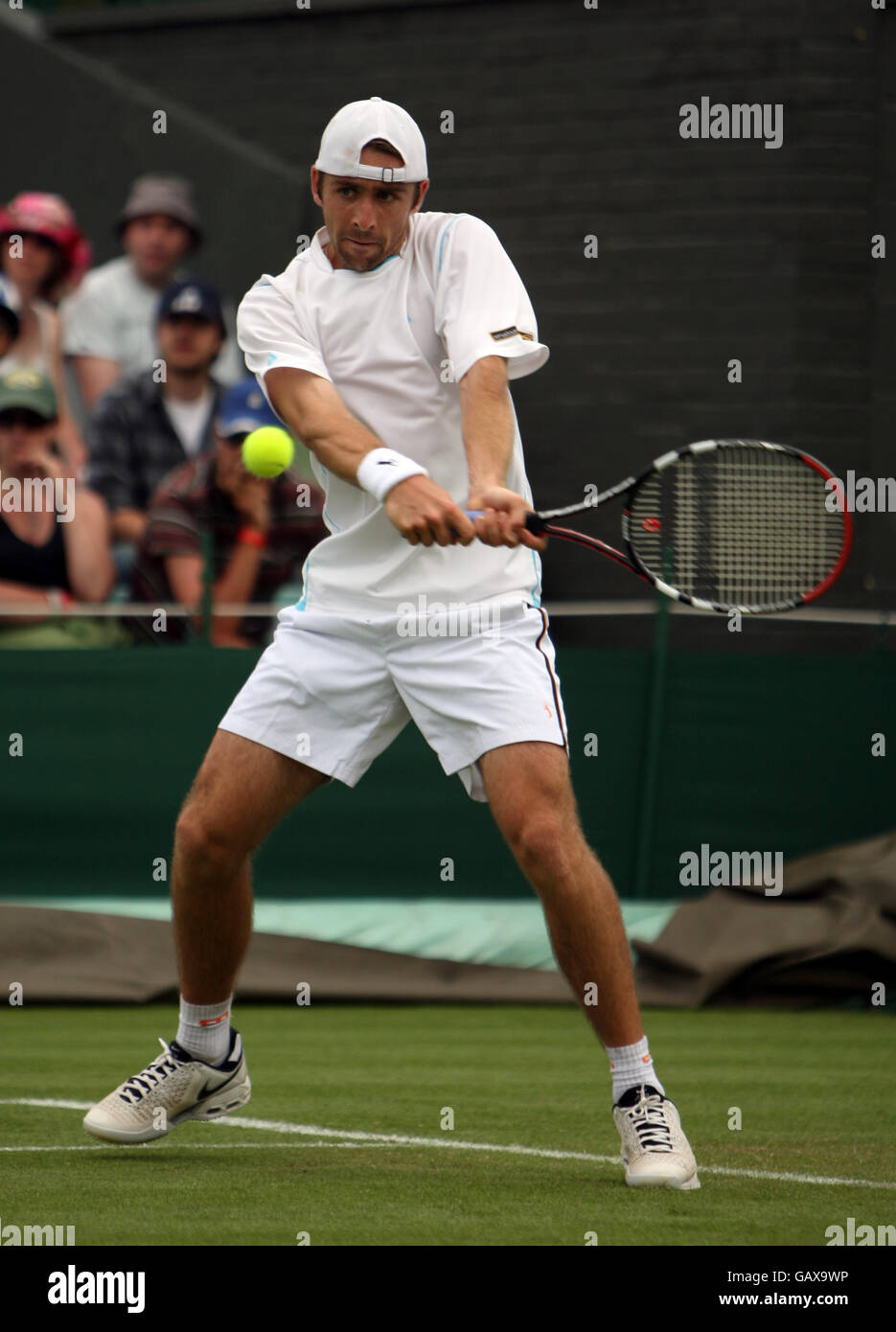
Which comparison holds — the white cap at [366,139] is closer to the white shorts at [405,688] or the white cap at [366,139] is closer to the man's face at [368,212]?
the man's face at [368,212]

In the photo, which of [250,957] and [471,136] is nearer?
[250,957]

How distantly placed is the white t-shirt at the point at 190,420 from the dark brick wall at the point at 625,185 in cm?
269

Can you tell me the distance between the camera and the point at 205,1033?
488 centimetres

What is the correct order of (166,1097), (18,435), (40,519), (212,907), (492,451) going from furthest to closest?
1. (18,435)
2. (40,519)
3. (166,1097)
4. (212,907)
5. (492,451)

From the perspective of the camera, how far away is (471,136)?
1391 centimetres

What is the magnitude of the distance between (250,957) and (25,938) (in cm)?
91

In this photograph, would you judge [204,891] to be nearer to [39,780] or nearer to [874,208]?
[39,780]

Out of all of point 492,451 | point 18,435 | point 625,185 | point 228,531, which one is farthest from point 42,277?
point 492,451

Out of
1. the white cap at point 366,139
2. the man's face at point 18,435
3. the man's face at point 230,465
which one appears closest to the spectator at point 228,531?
the man's face at point 230,465

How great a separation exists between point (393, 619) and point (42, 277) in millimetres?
8070

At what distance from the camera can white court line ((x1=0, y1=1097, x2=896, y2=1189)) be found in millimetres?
4520

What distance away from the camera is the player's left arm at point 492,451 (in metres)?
4.33

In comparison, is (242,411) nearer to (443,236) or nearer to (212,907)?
(443,236)
